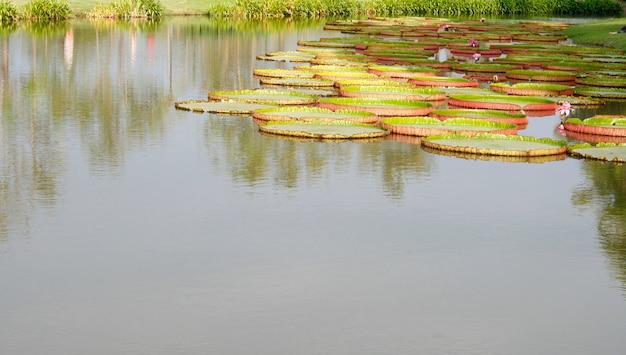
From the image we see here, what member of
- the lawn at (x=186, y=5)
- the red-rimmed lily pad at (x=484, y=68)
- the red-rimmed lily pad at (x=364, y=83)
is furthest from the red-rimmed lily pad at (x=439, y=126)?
the lawn at (x=186, y=5)

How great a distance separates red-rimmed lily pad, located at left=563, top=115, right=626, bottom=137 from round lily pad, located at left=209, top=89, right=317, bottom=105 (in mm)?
4740

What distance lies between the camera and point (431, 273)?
977 centimetres

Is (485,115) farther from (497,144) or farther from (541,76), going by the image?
(541,76)

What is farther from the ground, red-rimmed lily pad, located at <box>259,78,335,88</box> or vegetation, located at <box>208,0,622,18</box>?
vegetation, located at <box>208,0,622,18</box>

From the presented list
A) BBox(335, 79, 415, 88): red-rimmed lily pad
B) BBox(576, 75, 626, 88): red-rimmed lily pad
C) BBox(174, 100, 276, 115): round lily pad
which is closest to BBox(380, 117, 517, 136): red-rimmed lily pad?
BBox(174, 100, 276, 115): round lily pad

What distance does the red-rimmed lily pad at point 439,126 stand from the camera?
17.4 meters

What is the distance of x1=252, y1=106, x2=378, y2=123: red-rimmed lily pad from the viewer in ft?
59.6

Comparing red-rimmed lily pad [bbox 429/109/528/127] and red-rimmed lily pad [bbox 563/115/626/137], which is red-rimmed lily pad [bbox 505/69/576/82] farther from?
red-rimmed lily pad [bbox 563/115/626/137]

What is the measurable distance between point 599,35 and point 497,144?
28756mm

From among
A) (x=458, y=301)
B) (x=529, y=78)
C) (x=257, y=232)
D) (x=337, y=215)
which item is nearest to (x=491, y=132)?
(x=337, y=215)

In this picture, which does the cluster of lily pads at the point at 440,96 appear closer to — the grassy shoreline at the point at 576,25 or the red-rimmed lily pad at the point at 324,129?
the red-rimmed lily pad at the point at 324,129

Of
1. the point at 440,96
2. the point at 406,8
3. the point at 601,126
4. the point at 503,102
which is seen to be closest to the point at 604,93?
the point at 503,102

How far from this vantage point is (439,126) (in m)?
17.9

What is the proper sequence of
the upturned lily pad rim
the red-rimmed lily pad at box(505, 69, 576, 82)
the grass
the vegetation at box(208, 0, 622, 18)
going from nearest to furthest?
the upturned lily pad rim, the red-rimmed lily pad at box(505, 69, 576, 82), the grass, the vegetation at box(208, 0, 622, 18)
